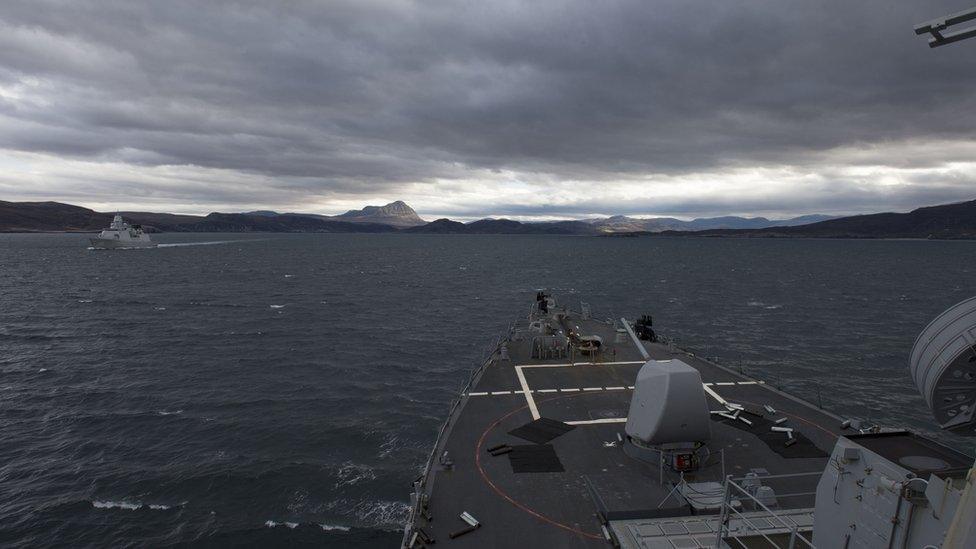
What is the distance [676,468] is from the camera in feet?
68.5

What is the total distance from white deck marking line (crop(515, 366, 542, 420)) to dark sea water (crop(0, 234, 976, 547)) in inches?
333

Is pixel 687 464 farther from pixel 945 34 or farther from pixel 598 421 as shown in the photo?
pixel 945 34

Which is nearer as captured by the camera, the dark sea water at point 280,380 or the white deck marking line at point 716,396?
the dark sea water at point 280,380

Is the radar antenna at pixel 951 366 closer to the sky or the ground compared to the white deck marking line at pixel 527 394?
closer to the sky

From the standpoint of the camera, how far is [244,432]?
1455 inches

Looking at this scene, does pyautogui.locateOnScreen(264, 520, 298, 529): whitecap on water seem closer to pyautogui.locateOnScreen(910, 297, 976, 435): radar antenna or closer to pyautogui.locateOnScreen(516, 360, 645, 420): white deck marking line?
pyautogui.locateOnScreen(516, 360, 645, 420): white deck marking line

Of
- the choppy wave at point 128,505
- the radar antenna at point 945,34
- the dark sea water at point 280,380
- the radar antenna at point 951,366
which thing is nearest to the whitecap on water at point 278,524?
the dark sea water at point 280,380

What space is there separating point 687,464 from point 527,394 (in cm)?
1179

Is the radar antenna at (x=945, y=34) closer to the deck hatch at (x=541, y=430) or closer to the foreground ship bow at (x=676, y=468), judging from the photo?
the foreground ship bow at (x=676, y=468)

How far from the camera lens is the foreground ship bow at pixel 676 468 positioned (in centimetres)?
998

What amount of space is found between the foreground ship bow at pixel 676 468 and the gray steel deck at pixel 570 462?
76mm

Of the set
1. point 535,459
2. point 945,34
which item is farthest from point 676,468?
point 945,34

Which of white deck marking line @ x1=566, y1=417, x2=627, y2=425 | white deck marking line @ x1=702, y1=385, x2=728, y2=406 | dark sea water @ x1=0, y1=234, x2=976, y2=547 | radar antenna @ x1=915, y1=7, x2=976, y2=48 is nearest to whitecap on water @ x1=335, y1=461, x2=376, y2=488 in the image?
dark sea water @ x1=0, y1=234, x2=976, y2=547

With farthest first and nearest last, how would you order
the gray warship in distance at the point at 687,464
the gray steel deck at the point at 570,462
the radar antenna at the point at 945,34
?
the gray steel deck at the point at 570,462 < the gray warship in distance at the point at 687,464 < the radar antenna at the point at 945,34
